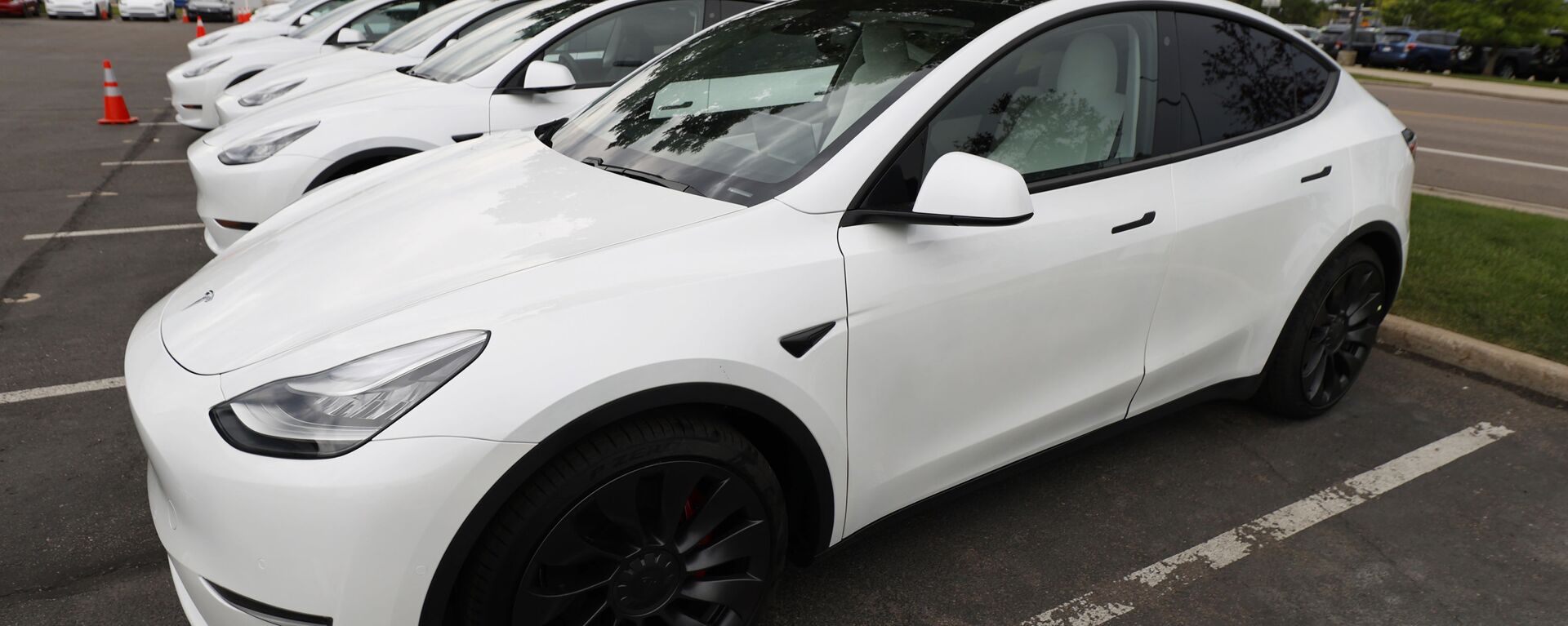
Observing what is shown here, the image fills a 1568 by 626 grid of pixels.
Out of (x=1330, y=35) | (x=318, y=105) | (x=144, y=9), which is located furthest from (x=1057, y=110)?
(x=1330, y=35)

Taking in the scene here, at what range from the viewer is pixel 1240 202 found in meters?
3.13

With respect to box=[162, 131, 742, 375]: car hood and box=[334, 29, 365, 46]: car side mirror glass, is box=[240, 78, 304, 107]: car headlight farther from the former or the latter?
box=[162, 131, 742, 375]: car hood

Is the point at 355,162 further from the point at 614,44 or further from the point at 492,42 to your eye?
the point at 614,44

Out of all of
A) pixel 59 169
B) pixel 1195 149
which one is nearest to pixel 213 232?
pixel 1195 149

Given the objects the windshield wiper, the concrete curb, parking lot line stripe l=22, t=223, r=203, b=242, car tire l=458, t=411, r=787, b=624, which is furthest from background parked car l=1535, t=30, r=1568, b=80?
car tire l=458, t=411, r=787, b=624

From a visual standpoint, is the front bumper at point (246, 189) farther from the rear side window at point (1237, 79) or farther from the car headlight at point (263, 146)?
the rear side window at point (1237, 79)

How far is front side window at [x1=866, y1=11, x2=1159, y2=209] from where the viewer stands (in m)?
2.56

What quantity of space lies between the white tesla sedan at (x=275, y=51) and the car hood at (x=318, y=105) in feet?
11.5

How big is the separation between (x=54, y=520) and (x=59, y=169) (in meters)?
6.61

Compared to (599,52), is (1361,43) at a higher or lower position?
higher

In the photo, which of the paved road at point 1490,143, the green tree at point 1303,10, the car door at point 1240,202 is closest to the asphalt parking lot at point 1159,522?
the car door at point 1240,202

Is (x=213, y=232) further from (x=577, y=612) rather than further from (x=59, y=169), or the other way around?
(x=59, y=169)

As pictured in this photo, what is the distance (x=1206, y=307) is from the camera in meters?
3.16

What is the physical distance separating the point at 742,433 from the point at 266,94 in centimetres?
604
